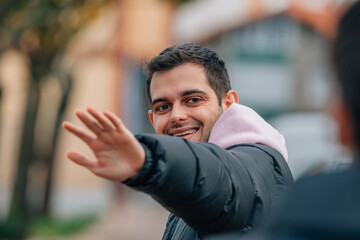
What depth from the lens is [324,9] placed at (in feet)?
75.5

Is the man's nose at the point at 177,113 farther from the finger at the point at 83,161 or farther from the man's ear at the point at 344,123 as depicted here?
the man's ear at the point at 344,123

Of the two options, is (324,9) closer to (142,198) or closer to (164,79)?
(142,198)

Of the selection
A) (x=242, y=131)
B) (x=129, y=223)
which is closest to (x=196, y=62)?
(x=242, y=131)

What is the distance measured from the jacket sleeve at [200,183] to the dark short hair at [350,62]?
0.65 meters

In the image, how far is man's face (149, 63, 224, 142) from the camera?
2.78m

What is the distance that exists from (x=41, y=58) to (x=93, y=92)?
10312 mm

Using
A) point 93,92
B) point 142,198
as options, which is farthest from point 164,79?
point 93,92

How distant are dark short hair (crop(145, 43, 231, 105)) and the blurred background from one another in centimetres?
300

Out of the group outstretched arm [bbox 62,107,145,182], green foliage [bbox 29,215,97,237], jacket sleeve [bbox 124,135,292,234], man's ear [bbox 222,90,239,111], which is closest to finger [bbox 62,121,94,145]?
outstretched arm [bbox 62,107,145,182]

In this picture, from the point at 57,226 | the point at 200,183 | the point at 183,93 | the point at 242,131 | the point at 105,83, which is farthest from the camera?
the point at 105,83

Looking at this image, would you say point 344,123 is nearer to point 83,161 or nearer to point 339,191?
Answer: point 339,191

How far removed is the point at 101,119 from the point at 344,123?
26.0 inches

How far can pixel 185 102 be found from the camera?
2814 millimetres

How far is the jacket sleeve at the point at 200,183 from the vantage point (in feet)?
6.31
